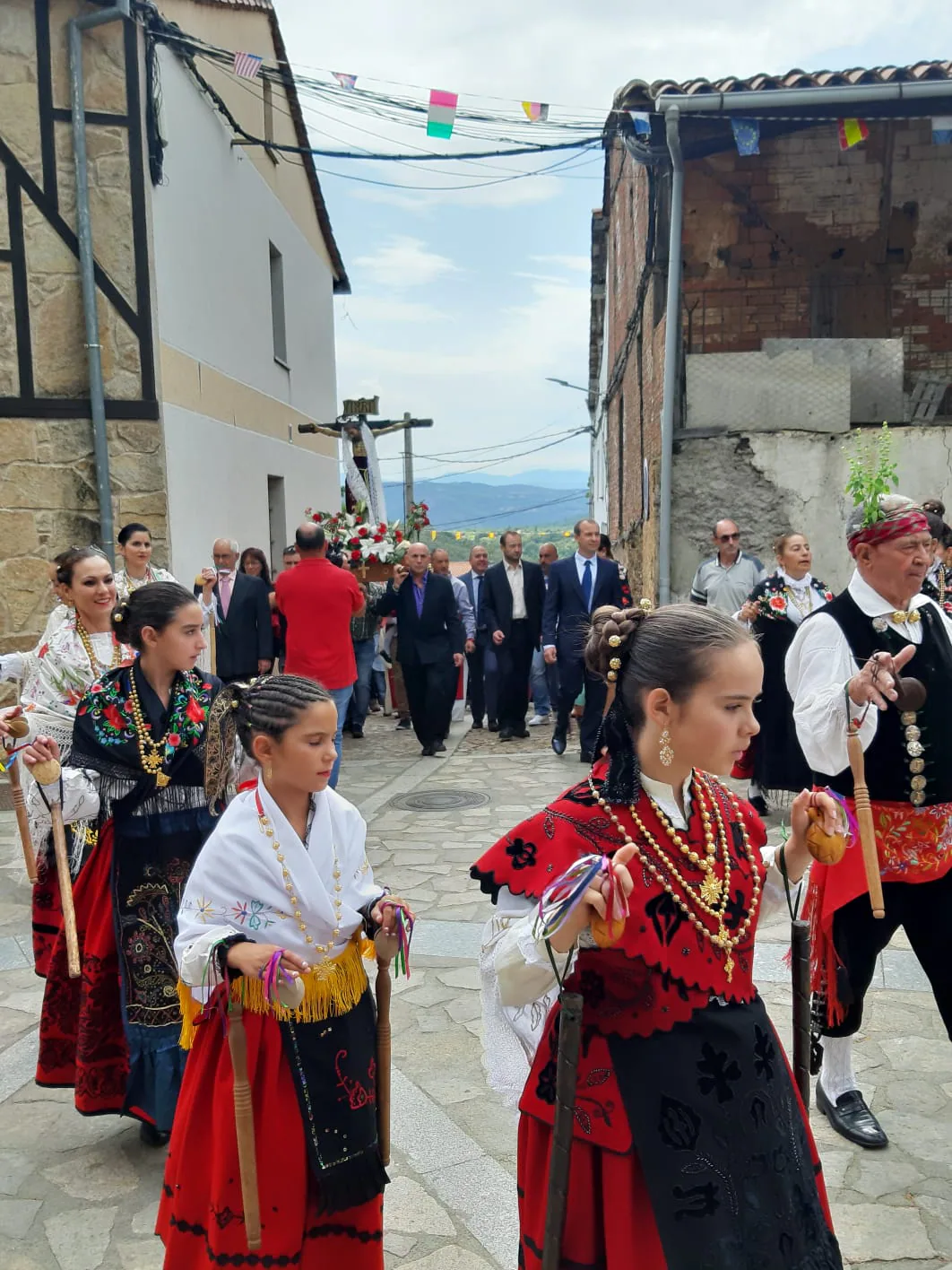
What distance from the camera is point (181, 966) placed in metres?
2.32

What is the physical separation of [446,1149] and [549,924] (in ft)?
6.55

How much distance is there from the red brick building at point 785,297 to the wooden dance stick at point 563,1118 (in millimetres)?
8232

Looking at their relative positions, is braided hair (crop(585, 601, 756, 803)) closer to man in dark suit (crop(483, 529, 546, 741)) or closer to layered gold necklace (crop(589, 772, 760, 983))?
layered gold necklace (crop(589, 772, 760, 983))

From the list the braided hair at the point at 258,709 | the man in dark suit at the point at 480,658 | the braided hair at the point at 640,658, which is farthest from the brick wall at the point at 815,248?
the braided hair at the point at 640,658

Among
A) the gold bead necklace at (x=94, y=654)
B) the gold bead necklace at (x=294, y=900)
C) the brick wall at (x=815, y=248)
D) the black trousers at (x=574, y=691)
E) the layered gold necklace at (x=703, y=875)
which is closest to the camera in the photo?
the layered gold necklace at (x=703, y=875)

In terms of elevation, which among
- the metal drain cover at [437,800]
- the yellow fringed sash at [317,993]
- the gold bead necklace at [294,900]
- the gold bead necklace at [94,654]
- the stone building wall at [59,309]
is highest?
the stone building wall at [59,309]

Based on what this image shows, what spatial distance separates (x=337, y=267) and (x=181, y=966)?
1781 centimetres

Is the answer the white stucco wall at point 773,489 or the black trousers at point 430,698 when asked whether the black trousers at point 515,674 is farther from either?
the white stucco wall at point 773,489

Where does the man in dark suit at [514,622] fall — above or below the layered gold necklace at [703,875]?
below

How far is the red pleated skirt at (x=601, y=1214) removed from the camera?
1.94 m

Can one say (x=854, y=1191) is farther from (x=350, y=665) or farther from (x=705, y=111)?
(x=705, y=111)

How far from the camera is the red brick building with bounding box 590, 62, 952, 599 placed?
933cm

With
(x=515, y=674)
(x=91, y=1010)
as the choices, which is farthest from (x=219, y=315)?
(x=91, y=1010)

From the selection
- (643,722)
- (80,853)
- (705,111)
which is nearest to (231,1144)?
(643,722)
